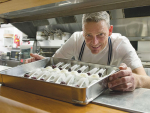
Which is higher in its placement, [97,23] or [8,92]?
[97,23]

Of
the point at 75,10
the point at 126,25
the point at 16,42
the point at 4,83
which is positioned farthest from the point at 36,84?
the point at 16,42

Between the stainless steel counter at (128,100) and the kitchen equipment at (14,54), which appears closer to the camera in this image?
the stainless steel counter at (128,100)

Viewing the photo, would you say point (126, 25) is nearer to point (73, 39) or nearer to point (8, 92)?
point (73, 39)

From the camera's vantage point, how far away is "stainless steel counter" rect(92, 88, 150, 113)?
590 mm

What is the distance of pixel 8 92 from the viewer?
0.81 metres

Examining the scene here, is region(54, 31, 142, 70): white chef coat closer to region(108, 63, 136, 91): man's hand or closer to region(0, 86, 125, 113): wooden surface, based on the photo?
region(108, 63, 136, 91): man's hand

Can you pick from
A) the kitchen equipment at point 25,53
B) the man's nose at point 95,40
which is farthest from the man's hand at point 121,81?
the kitchen equipment at point 25,53

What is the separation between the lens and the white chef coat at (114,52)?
131cm

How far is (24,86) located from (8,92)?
0.35 feet

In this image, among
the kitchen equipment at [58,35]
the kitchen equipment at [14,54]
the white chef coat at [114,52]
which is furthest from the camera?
the kitchen equipment at [14,54]

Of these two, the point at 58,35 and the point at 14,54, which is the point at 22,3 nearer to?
the point at 58,35

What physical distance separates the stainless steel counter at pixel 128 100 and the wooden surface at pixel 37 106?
0.04 m

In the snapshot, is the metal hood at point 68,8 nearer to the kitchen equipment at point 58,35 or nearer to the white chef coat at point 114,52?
the white chef coat at point 114,52

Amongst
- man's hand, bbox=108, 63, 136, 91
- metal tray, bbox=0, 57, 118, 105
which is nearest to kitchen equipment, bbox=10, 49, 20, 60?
metal tray, bbox=0, 57, 118, 105
